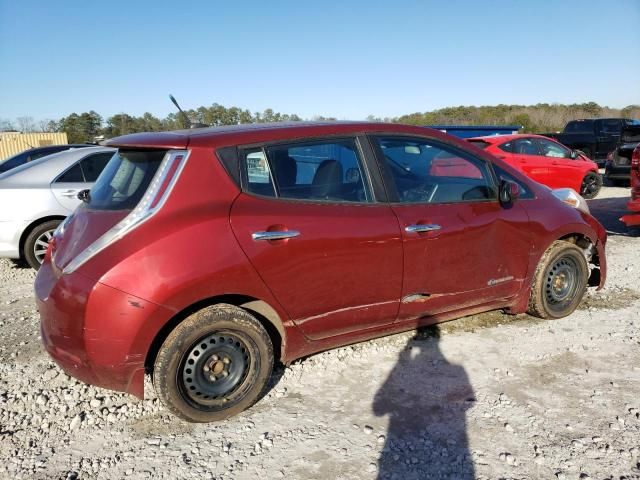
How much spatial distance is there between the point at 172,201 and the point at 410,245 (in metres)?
1.58

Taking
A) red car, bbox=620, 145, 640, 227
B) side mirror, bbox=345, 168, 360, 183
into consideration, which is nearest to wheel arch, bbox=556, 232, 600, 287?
side mirror, bbox=345, 168, 360, 183

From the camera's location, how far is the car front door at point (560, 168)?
11.1 meters

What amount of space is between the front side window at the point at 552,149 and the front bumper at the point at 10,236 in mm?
10280

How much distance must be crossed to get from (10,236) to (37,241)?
28cm

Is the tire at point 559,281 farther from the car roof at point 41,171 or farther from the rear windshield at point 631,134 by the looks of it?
the rear windshield at point 631,134

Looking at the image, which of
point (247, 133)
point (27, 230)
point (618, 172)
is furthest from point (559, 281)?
point (618, 172)

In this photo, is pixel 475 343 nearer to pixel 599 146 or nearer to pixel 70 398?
pixel 70 398

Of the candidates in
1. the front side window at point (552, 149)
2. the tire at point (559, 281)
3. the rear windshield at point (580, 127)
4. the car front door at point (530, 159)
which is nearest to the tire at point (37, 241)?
the tire at point (559, 281)

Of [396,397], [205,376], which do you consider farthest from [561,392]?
[205,376]

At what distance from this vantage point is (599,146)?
684 inches

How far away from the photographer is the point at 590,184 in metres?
11.5

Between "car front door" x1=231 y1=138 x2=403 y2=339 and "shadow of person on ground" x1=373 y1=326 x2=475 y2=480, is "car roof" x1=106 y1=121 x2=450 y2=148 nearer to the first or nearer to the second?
"car front door" x1=231 y1=138 x2=403 y2=339

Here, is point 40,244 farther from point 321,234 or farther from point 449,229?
point 449,229

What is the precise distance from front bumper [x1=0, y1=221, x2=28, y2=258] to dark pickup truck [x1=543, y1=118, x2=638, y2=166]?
57.1ft
